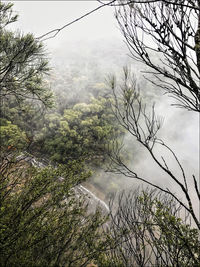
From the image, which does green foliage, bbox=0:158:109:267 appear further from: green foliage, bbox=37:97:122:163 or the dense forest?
green foliage, bbox=37:97:122:163

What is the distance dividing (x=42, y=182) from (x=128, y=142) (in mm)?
11738

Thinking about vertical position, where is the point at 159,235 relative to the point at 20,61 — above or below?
below

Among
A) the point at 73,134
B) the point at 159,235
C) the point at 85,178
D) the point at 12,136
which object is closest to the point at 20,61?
the point at 85,178

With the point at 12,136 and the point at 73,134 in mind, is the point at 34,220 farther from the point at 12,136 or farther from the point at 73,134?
the point at 73,134

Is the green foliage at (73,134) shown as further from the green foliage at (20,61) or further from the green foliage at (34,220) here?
the green foliage at (34,220)

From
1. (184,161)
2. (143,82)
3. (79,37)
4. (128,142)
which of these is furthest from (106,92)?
(79,37)

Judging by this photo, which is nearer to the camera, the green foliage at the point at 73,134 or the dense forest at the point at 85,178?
the dense forest at the point at 85,178

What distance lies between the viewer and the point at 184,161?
1581 centimetres

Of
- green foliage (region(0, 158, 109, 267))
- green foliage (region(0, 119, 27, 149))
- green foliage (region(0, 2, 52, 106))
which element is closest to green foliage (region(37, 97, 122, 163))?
green foliage (region(0, 119, 27, 149))

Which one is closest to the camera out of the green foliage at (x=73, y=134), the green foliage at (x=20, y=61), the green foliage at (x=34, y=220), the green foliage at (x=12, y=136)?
the green foliage at (x=34, y=220)

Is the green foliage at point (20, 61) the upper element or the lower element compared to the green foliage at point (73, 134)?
lower

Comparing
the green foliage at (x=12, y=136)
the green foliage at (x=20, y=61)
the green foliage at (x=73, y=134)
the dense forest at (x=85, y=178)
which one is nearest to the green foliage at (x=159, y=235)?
the dense forest at (x=85, y=178)

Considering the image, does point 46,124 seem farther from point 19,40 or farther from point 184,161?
point 184,161

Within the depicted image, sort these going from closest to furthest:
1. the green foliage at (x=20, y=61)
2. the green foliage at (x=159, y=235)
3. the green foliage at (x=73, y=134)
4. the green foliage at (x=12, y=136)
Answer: the green foliage at (x=159, y=235)
the green foliage at (x=20, y=61)
the green foliage at (x=12, y=136)
the green foliage at (x=73, y=134)
